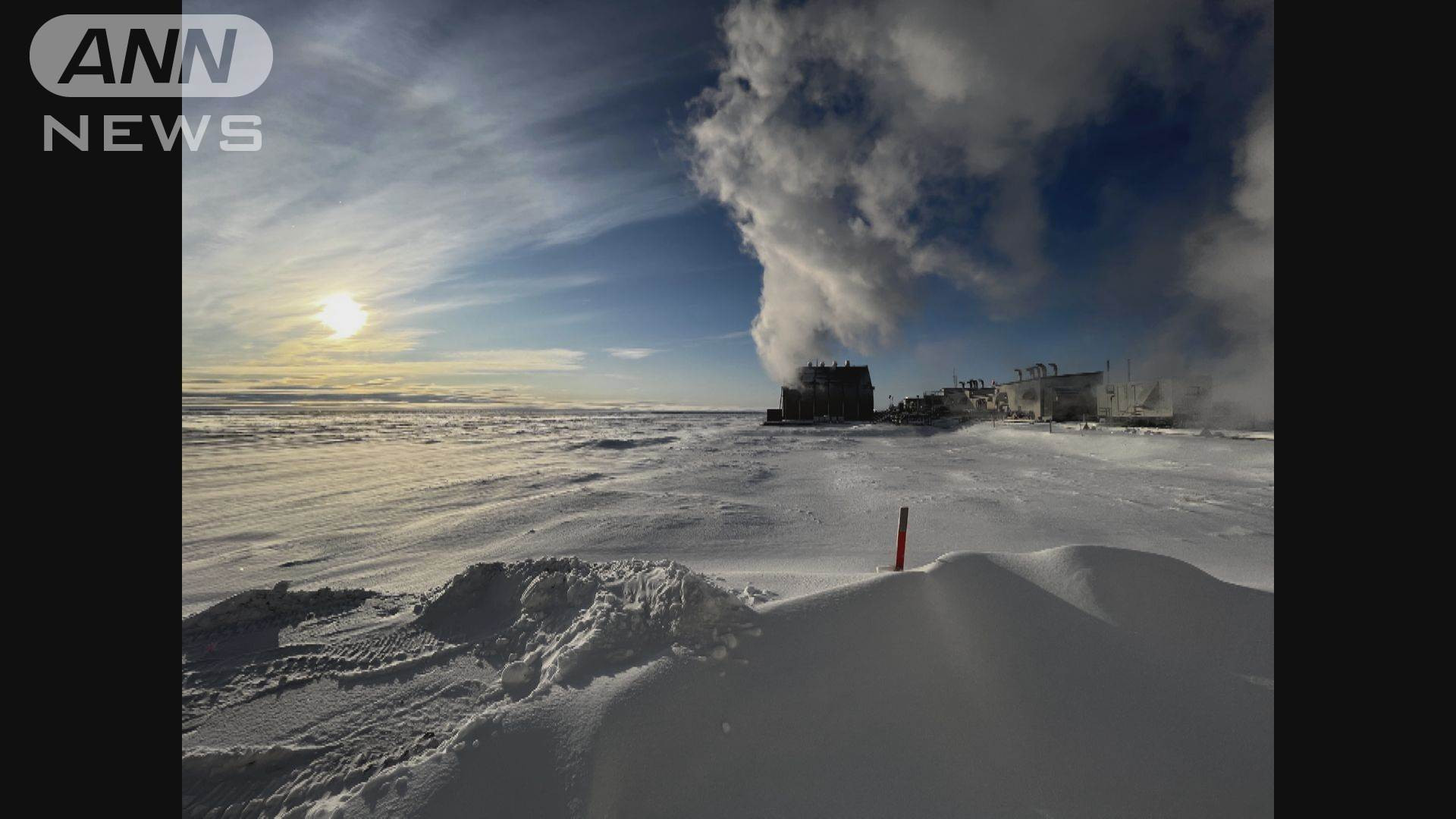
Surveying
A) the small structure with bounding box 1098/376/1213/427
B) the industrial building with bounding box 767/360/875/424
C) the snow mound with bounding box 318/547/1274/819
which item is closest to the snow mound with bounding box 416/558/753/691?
the snow mound with bounding box 318/547/1274/819

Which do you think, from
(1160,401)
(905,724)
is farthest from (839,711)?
(1160,401)

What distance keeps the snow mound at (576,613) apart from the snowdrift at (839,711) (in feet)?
0.07

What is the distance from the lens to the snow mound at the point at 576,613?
3186 mm

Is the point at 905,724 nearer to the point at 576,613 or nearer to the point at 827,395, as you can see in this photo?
the point at 576,613

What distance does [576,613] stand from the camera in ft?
12.7

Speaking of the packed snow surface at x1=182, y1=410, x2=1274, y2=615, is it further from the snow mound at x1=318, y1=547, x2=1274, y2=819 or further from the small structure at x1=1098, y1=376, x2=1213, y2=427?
the small structure at x1=1098, y1=376, x2=1213, y2=427

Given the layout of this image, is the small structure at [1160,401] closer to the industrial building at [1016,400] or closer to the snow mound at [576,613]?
the industrial building at [1016,400]

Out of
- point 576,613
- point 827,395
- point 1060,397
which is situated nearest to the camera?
point 576,613

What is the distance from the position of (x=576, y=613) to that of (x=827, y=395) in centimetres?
3507

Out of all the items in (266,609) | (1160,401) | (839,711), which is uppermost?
(1160,401)
